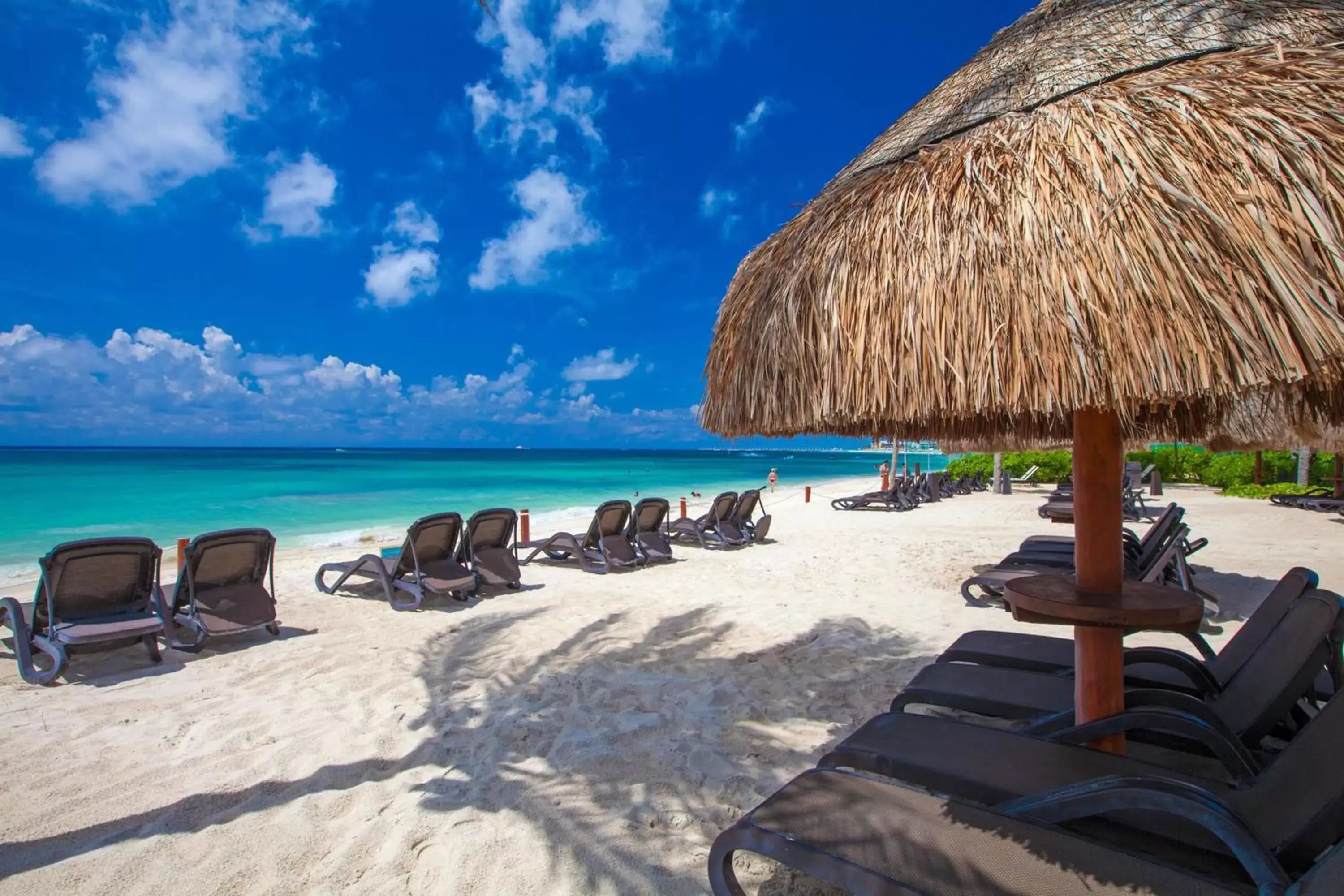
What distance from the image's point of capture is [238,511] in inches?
930

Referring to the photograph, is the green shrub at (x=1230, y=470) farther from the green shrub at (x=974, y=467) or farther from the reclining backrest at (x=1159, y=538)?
the reclining backrest at (x=1159, y=538)

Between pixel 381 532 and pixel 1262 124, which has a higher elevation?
pixel 1262 124

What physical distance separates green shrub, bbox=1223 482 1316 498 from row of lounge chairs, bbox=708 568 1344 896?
16831mm

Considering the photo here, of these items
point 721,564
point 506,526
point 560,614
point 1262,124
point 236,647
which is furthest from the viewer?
point 721,564

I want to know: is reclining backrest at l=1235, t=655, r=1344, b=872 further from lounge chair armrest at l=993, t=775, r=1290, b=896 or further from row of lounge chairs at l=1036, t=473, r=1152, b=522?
row of lounge chairs at l=1036, t=473, r=1152, b=522

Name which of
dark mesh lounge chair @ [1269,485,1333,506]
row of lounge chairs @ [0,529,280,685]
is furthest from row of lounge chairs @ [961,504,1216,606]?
dark mesh lounge chair @ [1269,485,1333,506]

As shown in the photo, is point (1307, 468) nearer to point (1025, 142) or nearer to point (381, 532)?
point (1025, 142)

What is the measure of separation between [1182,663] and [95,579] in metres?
7.03

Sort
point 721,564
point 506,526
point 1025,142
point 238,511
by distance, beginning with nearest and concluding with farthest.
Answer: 1. point 1025,142
2. point 506,526
3. point 721,564
4. point 238,511

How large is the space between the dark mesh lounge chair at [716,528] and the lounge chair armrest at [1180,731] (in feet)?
26.2

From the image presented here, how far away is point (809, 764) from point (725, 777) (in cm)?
44

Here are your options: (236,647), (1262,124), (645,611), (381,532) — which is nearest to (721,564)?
(645,611)

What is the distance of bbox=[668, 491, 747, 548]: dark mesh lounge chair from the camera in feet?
34.3

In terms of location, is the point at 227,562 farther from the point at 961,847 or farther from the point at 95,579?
the point at 961,847
